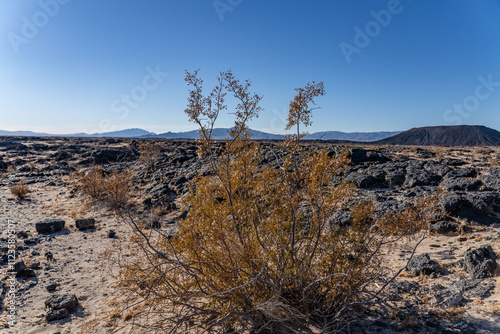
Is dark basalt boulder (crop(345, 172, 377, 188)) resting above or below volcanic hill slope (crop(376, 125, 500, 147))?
below

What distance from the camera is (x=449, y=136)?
102000mm

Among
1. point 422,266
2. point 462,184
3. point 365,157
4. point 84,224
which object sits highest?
point 365,157

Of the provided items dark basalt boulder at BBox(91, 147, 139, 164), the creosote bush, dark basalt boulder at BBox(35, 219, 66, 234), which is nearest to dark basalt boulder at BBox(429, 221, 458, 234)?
the creosote bush

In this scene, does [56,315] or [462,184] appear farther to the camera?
[462,184]

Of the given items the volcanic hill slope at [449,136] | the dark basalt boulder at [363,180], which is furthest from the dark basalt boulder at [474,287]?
the volcanic hill slope at [449,136]

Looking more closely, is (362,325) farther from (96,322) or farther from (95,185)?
(95,185)

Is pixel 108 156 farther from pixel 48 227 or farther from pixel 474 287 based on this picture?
pixel 474 287

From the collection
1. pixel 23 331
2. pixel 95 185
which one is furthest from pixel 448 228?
pixel 95 185

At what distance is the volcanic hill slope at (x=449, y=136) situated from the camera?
96.8m

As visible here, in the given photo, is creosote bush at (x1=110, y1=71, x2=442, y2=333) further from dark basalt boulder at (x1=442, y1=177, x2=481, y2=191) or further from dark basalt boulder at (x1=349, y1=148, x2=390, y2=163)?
dark basalt boulder at (x1=349, y1=148, x2=390, y2=163)

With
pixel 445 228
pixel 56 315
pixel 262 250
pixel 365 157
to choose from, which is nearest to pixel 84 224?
pixel 56 315

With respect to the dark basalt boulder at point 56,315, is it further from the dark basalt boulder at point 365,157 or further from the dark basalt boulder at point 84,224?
the dark basalt boulder at point 365,157

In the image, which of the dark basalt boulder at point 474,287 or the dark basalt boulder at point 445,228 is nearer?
the dark basalt boulder at point 474,287

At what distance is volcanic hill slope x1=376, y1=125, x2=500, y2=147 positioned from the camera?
96.8 m
